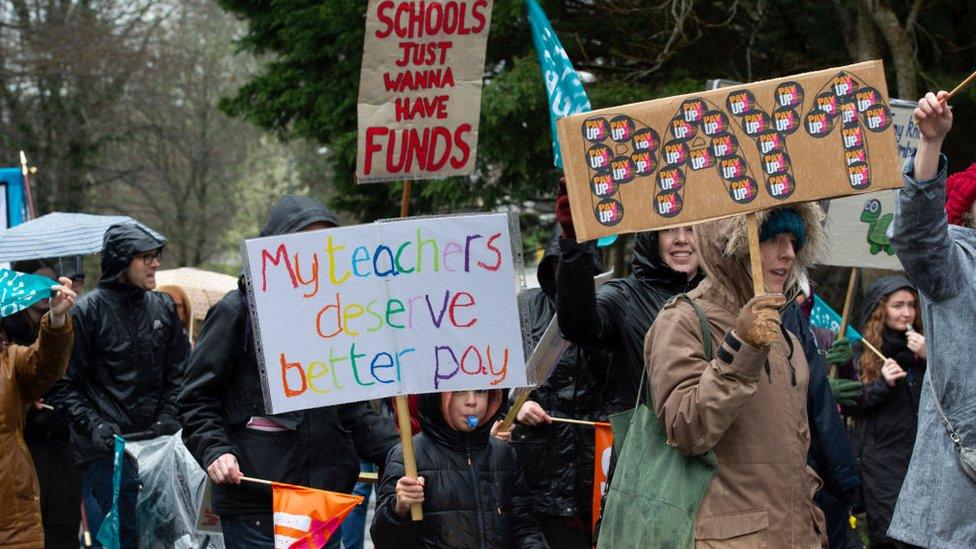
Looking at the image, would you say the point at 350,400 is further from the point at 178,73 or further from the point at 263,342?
the point at 178,73

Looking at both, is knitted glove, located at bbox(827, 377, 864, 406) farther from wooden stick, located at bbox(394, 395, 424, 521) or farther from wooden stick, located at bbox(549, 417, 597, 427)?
wooden stick, located at bbox(394, 395, 424, 521)

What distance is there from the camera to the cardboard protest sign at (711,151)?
3.84 metres

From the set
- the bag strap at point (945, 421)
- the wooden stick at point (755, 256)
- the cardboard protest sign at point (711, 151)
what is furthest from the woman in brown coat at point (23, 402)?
the bag strap at point (945, 421)

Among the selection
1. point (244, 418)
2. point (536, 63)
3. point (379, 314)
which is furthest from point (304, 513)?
point (536, 63)

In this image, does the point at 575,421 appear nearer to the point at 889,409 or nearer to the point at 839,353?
the point at 839,353

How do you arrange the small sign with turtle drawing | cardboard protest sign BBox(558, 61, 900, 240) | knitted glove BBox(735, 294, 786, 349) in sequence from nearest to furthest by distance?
knitted glove BBox(735, 294, 786, 349), cardboard protest sign BBox(558, 61, 900, 240), the small sign with turtle drawing

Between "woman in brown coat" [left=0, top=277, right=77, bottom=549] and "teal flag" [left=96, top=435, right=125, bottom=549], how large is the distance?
3.43 ft

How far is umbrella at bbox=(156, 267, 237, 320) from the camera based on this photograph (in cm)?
1474

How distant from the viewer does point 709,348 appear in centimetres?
372

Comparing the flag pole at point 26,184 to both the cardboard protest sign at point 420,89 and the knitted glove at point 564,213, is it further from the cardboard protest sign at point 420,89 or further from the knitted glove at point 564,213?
the knitted glove at point 564,213

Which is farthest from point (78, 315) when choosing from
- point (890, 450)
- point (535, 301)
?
point (890, 450)

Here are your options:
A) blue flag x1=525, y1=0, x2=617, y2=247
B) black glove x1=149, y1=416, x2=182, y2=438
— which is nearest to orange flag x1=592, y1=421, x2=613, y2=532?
blue flag x1=525, y1=0, x2=617, y2=247

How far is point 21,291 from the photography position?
19.6ft

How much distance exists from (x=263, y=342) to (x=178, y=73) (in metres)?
25.5
